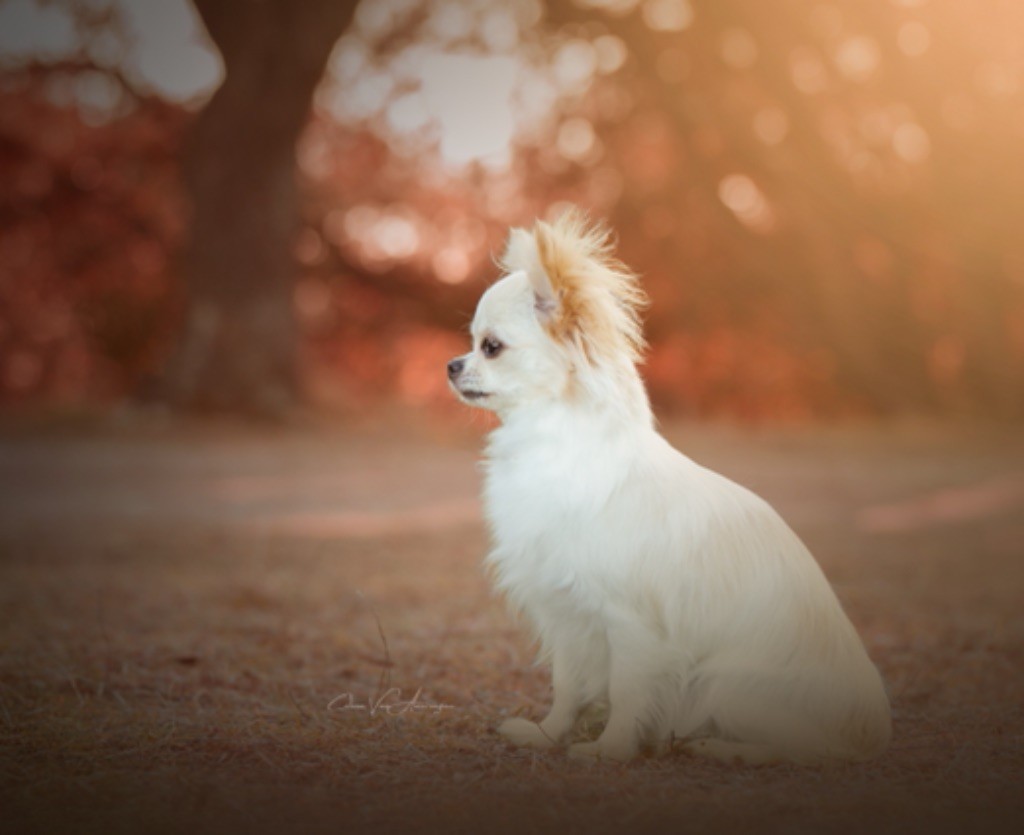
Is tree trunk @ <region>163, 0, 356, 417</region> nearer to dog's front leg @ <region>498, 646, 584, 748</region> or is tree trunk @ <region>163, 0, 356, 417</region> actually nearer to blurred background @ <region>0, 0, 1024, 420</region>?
blurred background @ <region>0, 0, 1024, 420</region>

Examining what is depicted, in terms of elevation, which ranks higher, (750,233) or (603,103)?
(603,103)

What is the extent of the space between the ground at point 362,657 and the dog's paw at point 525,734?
0.12 meters

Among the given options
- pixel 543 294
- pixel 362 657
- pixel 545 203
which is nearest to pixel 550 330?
pixel 543 294

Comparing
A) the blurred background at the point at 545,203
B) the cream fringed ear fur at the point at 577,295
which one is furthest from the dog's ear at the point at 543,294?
the blurred background at the point at 545,203

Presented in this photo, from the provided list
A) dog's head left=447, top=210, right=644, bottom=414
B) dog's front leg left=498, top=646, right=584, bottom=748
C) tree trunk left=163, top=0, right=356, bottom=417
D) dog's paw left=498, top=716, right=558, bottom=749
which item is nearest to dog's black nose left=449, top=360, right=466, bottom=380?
dog's head left=447, top=210, right=644, bottom=414

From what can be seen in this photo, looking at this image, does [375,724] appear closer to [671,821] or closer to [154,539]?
[671,821]

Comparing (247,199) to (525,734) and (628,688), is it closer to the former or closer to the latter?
(525,734)

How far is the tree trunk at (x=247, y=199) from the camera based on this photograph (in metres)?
15.8

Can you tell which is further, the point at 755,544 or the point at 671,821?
the point at 755,544

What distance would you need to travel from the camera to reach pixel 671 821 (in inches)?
123

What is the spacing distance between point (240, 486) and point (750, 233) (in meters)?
9.19

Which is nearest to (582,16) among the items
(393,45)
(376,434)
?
(393,45)

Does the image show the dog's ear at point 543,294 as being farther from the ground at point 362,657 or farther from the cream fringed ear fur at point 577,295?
the ground at point 362,657

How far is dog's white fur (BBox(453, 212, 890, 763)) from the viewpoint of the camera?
3.64 m
